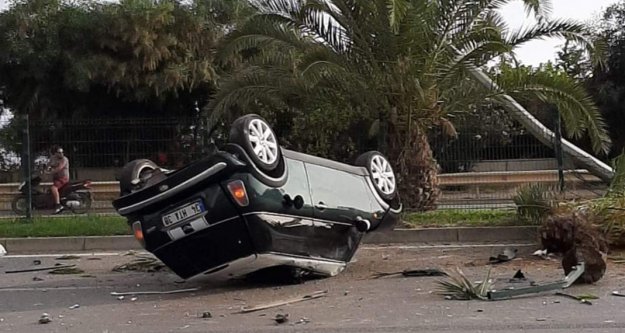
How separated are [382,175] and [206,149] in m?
7.32

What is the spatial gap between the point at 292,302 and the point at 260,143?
5.05 ft

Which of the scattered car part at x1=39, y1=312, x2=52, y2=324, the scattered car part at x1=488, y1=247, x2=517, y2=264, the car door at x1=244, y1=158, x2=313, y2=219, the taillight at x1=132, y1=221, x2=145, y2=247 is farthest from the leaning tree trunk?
the scattered car part at x1=39, y1=312, x2=52, y2=324

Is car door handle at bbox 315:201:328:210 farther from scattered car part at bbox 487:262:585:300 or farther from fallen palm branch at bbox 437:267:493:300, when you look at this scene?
scattered car part at bbox 487:262:585:300

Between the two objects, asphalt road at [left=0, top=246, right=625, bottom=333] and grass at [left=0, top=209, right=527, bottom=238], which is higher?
grass at [left=0, top=209, right=527, bottom=238]

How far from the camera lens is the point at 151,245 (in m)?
8.51

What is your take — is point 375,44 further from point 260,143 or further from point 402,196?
point 260,143

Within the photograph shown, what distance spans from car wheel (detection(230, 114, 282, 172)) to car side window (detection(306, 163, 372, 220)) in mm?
575

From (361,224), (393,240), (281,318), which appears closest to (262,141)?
(361,224)

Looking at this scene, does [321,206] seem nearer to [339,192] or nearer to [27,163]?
[339,192]

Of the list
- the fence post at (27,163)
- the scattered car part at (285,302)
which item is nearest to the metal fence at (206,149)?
the fence post at (27,163)

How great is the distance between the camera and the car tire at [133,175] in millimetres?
8800

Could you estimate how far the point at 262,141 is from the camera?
8508 millimetres

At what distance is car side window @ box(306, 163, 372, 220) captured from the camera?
899cm

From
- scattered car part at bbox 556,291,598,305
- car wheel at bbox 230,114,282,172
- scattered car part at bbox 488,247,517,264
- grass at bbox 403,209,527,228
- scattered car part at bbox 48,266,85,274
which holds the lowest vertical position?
scattered car part at bbox 556,291,598,305
